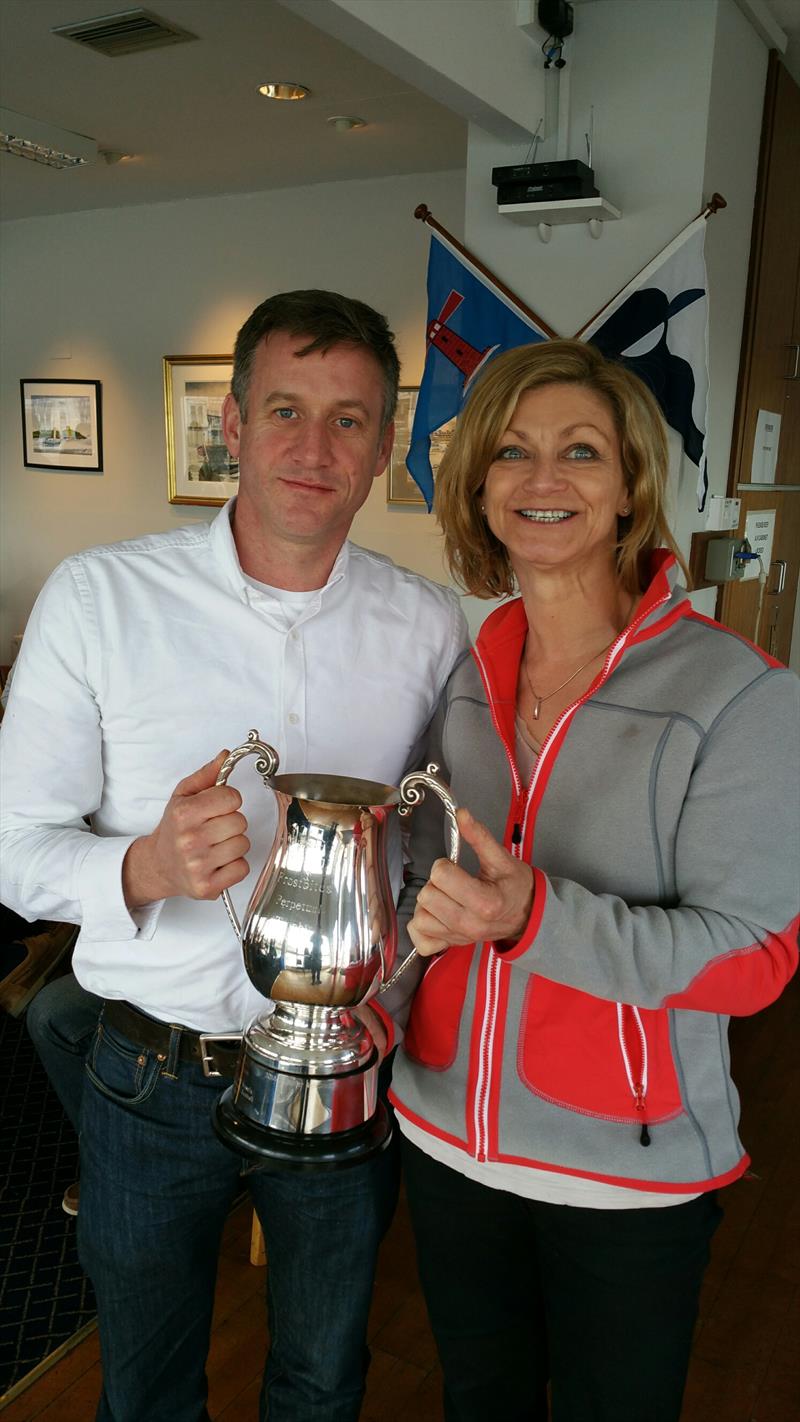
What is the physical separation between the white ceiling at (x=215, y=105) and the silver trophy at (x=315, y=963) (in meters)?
2.94

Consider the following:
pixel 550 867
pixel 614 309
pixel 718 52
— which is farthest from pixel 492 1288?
pixel 718 52

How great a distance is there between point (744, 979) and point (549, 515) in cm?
61

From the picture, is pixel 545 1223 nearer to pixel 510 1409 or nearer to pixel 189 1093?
pixel 510 1409

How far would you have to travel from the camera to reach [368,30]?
2.35m

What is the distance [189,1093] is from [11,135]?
417 cm

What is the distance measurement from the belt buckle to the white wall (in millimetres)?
3790

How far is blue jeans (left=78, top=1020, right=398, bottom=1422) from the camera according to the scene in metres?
1.38

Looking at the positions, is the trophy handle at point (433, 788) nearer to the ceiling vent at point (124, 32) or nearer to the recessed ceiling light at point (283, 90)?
the ceiling vent at point (124, 32)

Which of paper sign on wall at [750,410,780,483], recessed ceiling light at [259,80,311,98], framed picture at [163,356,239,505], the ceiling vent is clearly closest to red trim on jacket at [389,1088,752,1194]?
paper sign on wall at [750,410,780,483]

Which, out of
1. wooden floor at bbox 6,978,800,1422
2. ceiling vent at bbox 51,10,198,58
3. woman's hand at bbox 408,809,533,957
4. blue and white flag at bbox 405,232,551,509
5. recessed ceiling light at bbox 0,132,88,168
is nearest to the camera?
woman's hand at bbox 408,809,533,957

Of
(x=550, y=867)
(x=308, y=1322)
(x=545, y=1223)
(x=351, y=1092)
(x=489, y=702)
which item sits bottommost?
(x=308, y=1322)

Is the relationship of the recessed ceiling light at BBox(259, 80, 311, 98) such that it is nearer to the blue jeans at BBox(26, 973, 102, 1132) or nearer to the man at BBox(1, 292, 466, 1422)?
the man at BBox(1, 292, 466, 1422)

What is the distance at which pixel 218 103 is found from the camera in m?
4.09

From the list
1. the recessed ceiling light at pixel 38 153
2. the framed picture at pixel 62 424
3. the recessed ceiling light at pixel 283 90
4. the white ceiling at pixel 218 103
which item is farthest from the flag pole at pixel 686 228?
the framed picture at pixel 62 424
